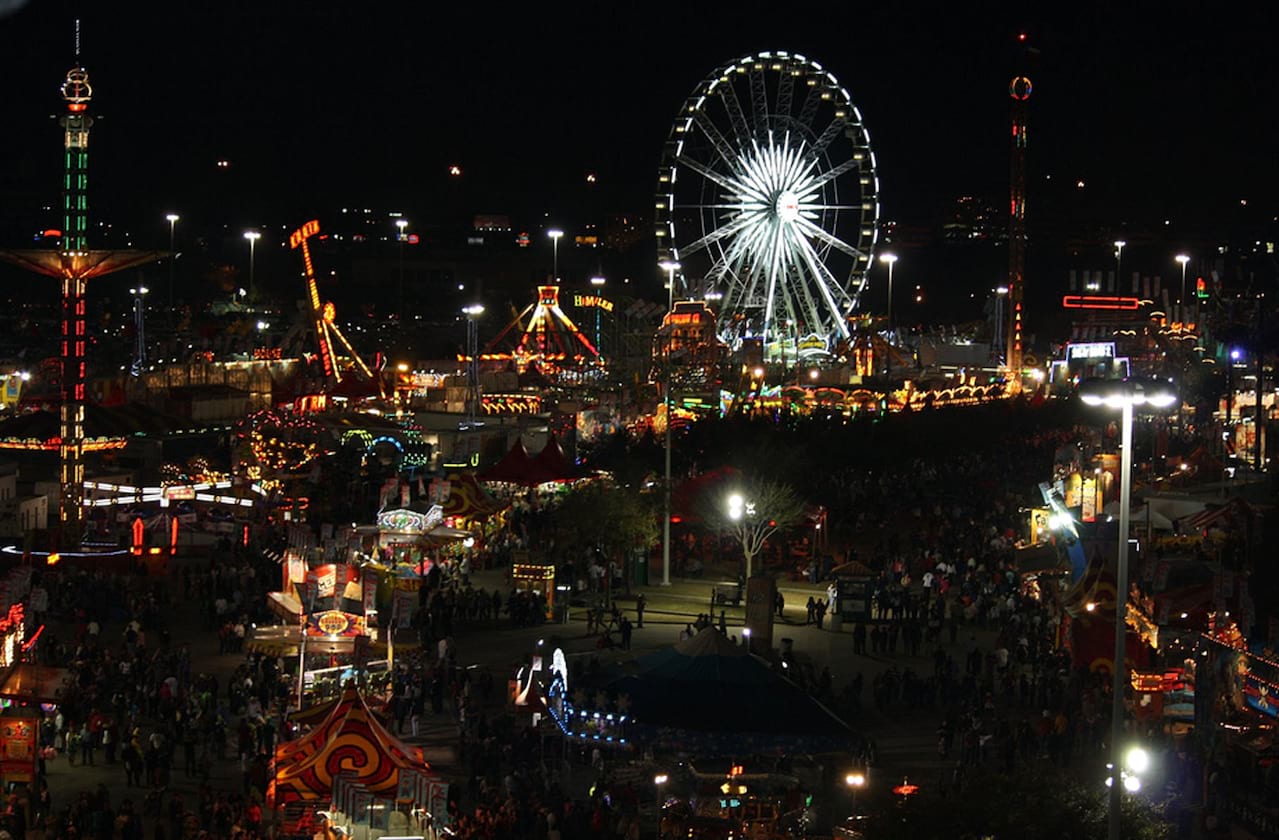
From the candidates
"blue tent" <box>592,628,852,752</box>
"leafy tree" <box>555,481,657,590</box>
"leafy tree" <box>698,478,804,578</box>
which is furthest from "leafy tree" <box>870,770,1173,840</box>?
"leafy tree" <box>698,478,804,578</box>

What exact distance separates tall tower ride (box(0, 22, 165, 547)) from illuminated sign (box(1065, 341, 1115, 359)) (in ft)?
149

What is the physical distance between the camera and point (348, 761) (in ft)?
56.2

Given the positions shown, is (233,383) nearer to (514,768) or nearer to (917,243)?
(514,768)

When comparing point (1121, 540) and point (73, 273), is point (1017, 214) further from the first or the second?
point (1121, 540)

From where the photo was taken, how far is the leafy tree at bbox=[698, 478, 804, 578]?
34281mm

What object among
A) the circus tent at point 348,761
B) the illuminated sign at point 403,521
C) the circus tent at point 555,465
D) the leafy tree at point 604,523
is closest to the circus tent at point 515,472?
the circus tent at point 555,465

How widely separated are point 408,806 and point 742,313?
4473cm

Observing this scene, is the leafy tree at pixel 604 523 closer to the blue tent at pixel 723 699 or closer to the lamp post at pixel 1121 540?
the blue tent at pixel 723 699

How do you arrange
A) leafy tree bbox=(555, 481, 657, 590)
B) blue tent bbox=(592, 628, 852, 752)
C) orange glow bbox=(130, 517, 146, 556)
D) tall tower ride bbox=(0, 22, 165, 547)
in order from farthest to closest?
tall tower ride bbox=(0, 22, 165, 547), leafy tree bbox=(555, 481, 657, 590), orange glow bbox=(130, 517, 146, 556), blue tent bbox=(592, 628, 852, 752)

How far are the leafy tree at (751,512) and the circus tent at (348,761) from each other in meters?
17.3

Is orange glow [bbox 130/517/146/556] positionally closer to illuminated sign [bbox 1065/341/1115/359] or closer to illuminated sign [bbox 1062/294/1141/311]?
illuminated sign [bbox 1065/341/1115/359]

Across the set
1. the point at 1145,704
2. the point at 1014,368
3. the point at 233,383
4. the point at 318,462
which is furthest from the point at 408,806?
the point at 1014,368

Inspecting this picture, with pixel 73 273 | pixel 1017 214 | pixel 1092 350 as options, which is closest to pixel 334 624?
pixel 73 273

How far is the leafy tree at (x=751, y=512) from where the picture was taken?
112ft
